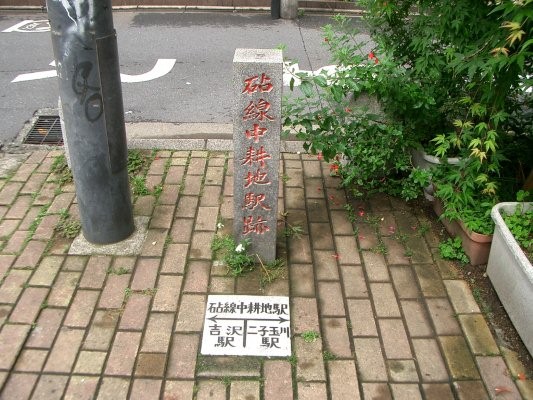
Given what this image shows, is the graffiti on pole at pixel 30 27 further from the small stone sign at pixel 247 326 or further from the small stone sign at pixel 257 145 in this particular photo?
the small stone sign at pixel 247 326

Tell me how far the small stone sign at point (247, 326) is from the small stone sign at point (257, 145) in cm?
46

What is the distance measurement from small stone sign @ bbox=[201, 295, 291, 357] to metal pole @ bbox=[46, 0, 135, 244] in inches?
41.1

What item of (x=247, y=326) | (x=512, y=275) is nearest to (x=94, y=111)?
(x=247, y=326)

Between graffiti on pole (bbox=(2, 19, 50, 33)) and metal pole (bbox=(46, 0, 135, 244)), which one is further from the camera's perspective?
graffiti on pole (bbox=(2, 19, 50, 33))

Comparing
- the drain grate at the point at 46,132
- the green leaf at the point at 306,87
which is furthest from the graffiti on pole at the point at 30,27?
the green leaf at the point at 306,87

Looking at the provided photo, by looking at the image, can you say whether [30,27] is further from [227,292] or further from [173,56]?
[227,292]

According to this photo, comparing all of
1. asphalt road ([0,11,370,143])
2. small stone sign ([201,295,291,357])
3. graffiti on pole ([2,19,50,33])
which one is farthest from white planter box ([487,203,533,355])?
graffiti on pole ([2,19,50,33])

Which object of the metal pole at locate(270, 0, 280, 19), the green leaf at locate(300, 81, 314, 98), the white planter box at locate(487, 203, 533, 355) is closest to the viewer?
the white planter box at locate(487, 203, 533, 355)

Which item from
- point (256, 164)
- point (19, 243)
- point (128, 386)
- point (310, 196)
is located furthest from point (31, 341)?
point (310, 196)

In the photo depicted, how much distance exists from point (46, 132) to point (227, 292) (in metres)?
3.41

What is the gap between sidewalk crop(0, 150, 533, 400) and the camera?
305cm

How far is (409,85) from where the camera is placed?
419cm

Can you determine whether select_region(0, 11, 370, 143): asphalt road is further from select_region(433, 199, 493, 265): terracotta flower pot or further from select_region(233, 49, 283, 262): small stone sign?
select_region(433, 199, 493, 265): terracotta flower pot

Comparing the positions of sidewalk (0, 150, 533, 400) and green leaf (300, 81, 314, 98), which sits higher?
green leaf (300, 81, 314, 98)
